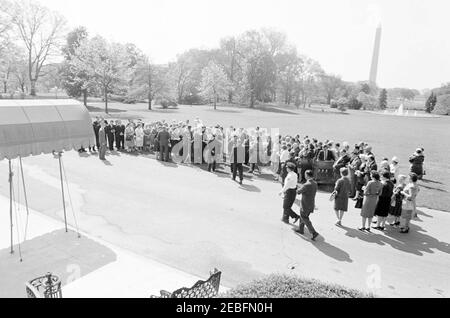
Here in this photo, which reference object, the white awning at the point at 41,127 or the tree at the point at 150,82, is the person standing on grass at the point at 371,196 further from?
the tree at the point at 150,82

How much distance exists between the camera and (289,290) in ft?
17.1

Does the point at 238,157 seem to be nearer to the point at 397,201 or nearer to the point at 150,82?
the point at 397,201

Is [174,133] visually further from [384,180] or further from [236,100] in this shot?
[236,100]

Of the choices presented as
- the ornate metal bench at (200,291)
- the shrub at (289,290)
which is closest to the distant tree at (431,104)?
the shrub at (289,290)

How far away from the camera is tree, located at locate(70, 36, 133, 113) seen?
40.7 metres

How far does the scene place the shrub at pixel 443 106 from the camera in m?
70.3

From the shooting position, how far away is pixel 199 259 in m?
7.73

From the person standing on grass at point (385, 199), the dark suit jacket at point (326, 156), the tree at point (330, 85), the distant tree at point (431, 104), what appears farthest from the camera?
the tree at point (330, 85)

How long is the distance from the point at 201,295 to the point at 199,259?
275 cm

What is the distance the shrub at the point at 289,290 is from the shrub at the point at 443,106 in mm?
78223

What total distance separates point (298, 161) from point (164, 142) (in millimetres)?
6957

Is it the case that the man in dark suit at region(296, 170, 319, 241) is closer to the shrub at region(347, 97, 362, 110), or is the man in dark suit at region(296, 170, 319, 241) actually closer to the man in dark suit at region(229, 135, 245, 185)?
the man in dark suit at region(229, 135, 245, 185)

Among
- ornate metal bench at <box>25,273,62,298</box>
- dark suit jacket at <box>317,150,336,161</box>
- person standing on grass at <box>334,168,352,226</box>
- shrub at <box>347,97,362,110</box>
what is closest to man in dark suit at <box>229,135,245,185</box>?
dark suit jacket at <box>317,150,336,161</box>

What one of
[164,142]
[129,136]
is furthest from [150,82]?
[164,142]
